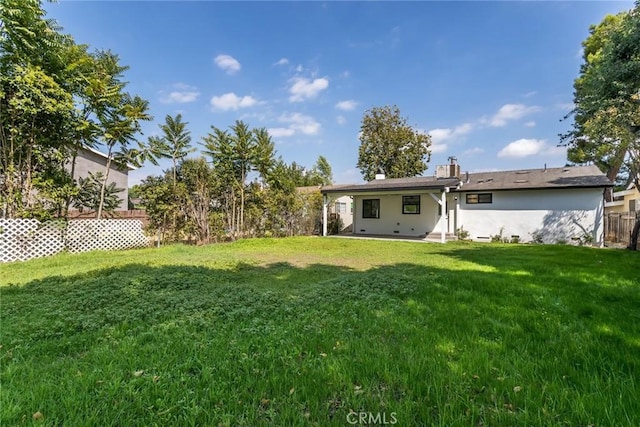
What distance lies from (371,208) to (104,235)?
12.1 metres

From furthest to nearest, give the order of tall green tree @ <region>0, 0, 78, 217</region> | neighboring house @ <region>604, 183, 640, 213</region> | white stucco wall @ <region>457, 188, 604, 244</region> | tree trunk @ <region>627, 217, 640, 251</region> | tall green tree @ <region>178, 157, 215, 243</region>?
1. neighboring house @ <region>604, 183, 640, 213</region>
2. white stucco wall @ <region>457, 188, 604, 244</region>
3. tall green tree @ <region>178, 157, 215, 243</region>
4. tree trunk @ <region>627, 217, 640, 251</region>
5. tall green tree @ <region>0, 0, 78, 217</region>

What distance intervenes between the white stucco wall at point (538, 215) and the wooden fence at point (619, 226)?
60.4 inches

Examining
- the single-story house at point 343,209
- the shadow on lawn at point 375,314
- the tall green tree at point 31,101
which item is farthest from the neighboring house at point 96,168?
the shadow on lawn at point 375,314

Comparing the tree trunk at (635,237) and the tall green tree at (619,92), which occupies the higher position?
the tall green tree at (619,92)

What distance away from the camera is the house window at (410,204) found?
15500mm

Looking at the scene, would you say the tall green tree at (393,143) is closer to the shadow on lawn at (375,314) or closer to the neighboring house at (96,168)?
the neighboring house at (96,168)

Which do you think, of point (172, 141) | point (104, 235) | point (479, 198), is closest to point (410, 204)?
point (479, 198)

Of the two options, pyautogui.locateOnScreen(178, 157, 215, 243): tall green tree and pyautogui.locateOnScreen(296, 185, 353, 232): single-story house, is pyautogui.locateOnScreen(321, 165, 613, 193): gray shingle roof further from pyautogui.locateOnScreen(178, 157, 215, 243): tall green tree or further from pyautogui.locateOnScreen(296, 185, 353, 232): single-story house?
pyautogui.locateOnScreen(178, 157, 215, 243): tall green tree

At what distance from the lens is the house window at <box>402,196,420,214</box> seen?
1550cm

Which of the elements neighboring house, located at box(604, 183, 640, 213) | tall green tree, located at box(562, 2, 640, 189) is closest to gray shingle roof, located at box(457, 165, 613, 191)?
tall green tree, located at box(562, 2, 640, 189)

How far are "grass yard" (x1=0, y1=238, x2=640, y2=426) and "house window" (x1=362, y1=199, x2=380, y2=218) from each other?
11.5m

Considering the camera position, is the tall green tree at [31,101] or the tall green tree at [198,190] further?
the tall green tree at [198,190]

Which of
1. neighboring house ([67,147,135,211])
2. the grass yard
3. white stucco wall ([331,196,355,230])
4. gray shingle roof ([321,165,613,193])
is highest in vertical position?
neighboring house ([67,147,135,211])

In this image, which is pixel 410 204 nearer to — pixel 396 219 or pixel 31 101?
pixel 396 219
